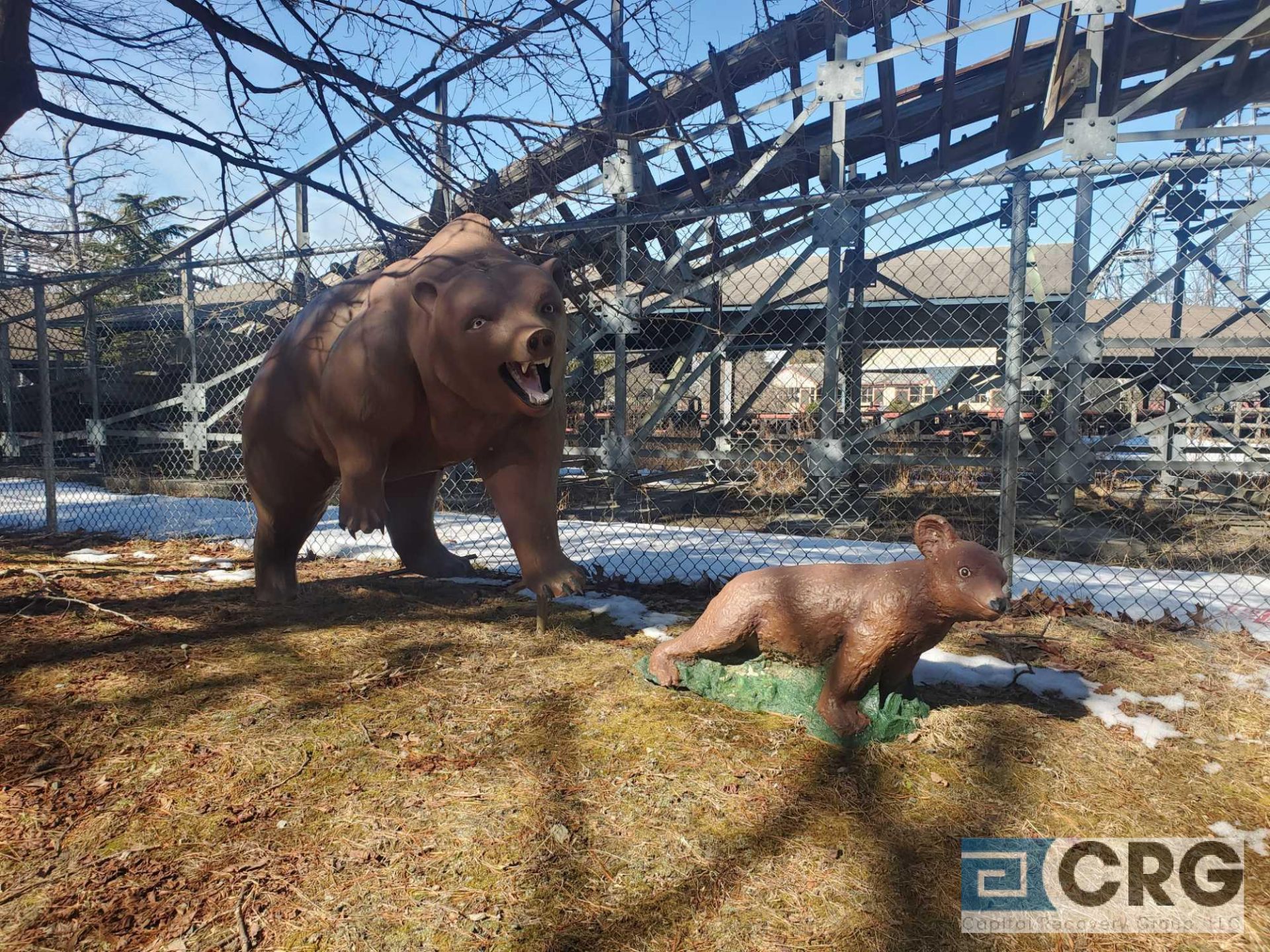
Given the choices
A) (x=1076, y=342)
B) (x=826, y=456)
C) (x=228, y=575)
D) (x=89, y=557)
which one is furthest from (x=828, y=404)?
(x=89, y=557)

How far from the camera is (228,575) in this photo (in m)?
4.73

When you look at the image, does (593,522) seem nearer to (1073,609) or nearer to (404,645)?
(404,645)

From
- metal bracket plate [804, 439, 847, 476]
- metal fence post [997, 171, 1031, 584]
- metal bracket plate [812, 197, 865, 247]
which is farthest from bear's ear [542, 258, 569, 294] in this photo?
metal bracket plate [804, 439, 847, 476]

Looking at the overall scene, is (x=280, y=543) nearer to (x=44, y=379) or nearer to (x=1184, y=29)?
(x=44, y=379)

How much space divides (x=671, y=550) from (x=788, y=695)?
2.99 m

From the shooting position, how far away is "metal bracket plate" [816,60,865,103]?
5.80 meters

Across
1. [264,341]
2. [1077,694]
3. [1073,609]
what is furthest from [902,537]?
[264,341]

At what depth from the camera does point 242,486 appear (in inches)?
311

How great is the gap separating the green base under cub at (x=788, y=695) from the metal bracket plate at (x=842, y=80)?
16.1 ft

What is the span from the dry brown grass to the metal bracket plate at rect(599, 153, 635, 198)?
262cm

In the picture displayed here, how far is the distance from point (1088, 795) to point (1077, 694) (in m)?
0.80

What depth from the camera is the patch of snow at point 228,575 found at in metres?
4.61

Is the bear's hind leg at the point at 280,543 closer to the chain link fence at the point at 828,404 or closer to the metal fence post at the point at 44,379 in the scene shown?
the chain link fence at the point at 828,404

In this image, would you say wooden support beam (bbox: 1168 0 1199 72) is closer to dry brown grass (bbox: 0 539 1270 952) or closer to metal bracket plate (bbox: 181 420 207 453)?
dry brown grass (bbox: 0 539 1270 952)
